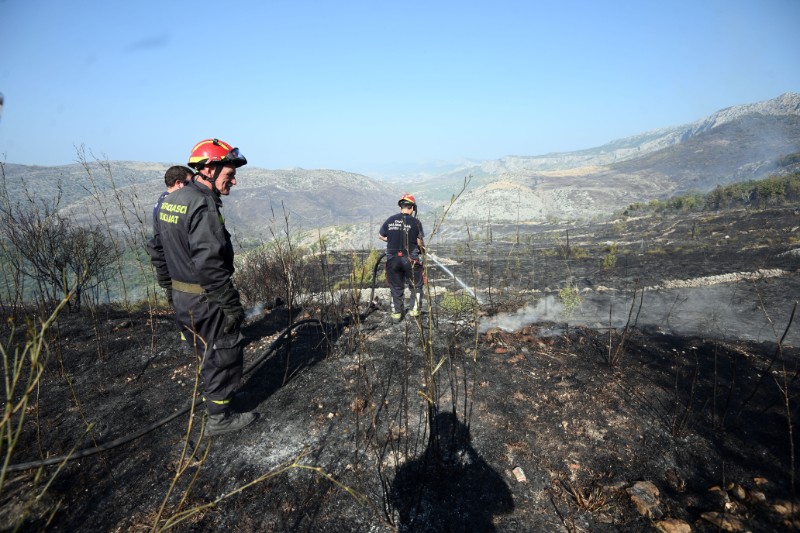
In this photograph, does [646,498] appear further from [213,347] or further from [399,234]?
[399,234]

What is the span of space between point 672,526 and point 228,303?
345 centimetres

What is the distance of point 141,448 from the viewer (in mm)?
2975

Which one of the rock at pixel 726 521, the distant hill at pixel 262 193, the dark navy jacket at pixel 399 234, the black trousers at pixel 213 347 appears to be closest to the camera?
the rock at pixel 726 521

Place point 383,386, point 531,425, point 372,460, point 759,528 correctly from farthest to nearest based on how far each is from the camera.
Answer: point 383,386 → point 531,425 → point 372,460 → point 759,528

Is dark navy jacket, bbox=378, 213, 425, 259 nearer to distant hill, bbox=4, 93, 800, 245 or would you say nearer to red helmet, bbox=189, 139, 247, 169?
red helmet, bbox=189, 139, 247, 169

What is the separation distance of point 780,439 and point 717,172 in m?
53.2

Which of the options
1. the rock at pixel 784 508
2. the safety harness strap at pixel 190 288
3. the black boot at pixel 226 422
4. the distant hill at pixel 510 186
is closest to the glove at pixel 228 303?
the safety harness strap at pixel 190 288

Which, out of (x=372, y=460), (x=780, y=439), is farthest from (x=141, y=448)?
(x=780, y=439)

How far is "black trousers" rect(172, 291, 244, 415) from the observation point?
9.69ft

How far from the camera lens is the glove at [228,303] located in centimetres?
Result: 289

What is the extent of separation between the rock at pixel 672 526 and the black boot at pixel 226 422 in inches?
126

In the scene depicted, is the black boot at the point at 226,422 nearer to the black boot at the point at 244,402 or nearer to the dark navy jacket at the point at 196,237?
the black boot at the point at 244,402

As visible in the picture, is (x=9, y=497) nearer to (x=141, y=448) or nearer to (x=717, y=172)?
(x=141, y=448)

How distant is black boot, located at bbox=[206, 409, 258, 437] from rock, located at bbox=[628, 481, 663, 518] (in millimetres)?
3102
